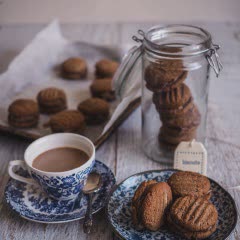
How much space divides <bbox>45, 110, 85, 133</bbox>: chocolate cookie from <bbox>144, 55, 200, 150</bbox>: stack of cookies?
9.6 inches

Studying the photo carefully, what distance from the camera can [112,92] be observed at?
1.50 meters

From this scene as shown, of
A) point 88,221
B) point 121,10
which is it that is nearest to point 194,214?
point 88,221

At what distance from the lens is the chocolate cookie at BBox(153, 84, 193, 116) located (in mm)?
1141

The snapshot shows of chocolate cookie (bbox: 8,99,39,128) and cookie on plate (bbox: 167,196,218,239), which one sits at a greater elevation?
cookie on plate (bbox: 167,196,218,239)

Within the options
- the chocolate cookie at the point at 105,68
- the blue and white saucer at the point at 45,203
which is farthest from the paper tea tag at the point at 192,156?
the chocolate cookie at the point at 105,68

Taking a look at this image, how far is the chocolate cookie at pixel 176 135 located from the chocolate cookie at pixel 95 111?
22 cm

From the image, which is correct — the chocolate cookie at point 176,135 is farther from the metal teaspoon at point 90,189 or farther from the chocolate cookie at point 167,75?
the metal teaspoon at point 90,189

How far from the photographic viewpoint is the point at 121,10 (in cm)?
239

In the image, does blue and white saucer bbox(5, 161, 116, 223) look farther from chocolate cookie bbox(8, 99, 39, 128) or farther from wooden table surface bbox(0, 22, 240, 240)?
chocolate cookie bbox(8, 99, 39, 128)

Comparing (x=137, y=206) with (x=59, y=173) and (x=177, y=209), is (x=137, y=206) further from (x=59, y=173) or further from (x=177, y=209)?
(x=59, y=173)

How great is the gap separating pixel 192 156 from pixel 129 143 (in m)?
0.24

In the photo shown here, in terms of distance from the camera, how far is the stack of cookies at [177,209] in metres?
0.85

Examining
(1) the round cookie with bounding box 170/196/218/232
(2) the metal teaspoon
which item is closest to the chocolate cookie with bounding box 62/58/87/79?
(2) the metal teaspoon

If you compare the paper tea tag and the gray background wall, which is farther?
the gray background wall
